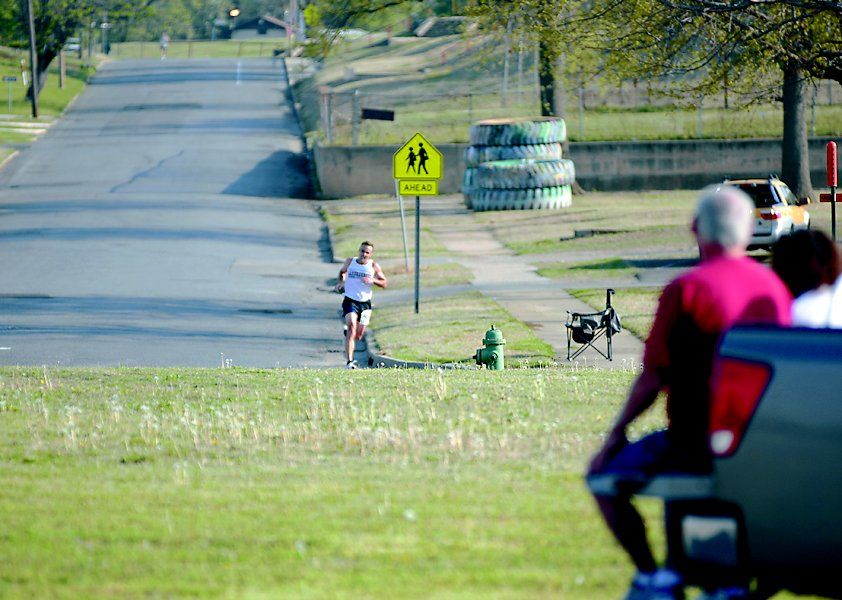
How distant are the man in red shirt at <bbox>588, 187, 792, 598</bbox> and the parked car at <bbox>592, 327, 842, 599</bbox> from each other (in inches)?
8.7

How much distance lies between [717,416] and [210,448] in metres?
5.05

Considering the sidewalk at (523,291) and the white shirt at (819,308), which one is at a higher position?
the white shirt at (819,308)

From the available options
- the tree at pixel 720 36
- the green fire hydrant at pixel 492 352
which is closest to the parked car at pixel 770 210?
the tree at pixel 720 36

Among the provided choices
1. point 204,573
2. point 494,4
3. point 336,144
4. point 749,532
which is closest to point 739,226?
point 749,532

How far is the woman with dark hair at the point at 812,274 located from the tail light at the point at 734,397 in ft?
4.00

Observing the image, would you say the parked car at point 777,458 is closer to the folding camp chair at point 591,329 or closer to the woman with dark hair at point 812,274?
the woman with dark hair at point 812,274

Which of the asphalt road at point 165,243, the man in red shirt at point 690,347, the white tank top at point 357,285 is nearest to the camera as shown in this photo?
the man in red shirt at point 690,347

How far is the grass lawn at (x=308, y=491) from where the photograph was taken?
550cm

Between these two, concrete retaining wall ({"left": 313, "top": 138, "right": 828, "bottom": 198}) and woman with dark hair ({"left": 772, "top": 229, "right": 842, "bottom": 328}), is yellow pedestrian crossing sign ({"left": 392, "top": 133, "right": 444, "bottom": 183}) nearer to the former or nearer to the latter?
woman with dark hair ({"left": 772, "top": 229, "right": 842, "bottom": 328})

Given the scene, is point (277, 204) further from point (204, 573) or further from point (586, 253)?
point (204, 573)

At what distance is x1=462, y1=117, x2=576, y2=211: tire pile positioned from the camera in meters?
37.6

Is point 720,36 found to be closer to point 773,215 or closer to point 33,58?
Answer: point 773,215

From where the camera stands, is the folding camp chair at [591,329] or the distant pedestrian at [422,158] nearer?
the folding camp chair at [591,329]

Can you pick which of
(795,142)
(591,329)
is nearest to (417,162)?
(591,329)
